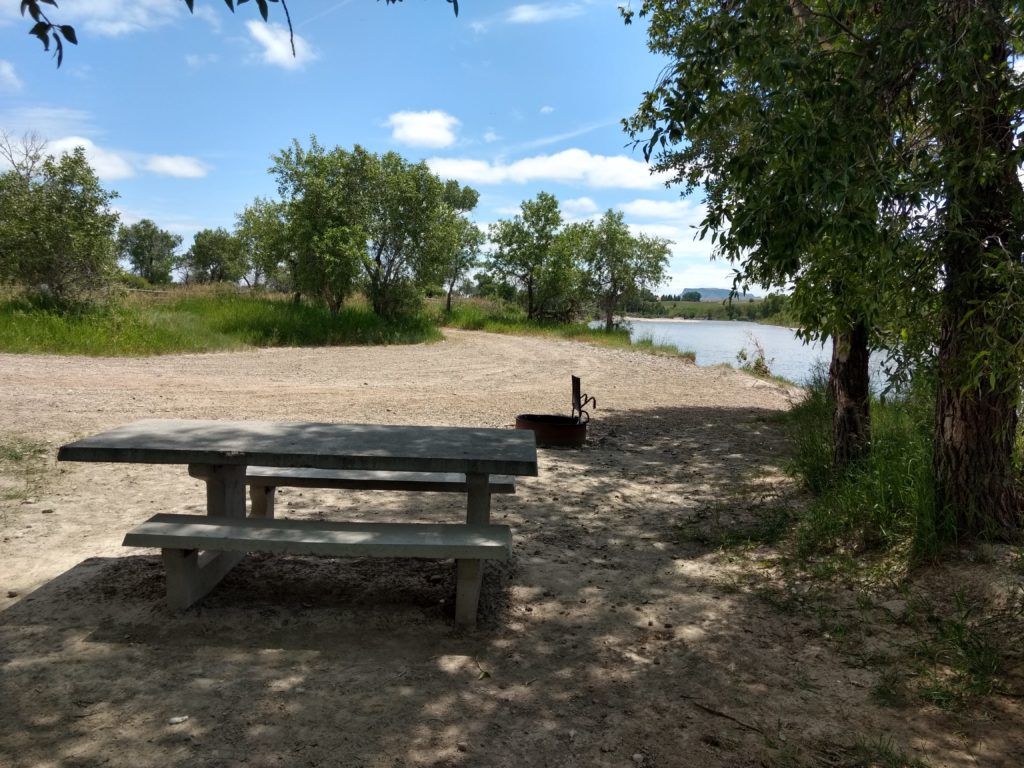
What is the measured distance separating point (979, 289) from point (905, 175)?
89cm

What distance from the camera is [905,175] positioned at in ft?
10.3

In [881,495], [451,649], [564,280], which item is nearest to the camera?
[451,649]

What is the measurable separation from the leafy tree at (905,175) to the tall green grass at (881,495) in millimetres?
210

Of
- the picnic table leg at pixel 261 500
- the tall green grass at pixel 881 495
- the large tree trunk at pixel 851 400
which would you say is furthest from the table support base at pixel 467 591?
the large tree trunk at pixel 851 400

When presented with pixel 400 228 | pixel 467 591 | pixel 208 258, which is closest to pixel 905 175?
pixel 467 591

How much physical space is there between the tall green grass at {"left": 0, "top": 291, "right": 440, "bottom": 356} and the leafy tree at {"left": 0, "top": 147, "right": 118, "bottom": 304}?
1.88 ft

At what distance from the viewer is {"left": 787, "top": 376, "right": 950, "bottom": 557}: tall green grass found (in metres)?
3.95

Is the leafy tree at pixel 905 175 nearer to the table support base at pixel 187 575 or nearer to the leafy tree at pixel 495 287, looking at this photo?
the table support base at pixel 187 575

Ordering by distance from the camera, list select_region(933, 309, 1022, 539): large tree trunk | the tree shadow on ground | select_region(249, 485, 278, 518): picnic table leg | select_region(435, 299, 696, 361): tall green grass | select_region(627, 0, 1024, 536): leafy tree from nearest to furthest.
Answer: the tree shadow on ground, select_region(627, 0, 1024, 536): leafy tree, select_region(933, 309, 1022, 539): large tree trunk, select_region(249, 485, 278, 518): picnic table leg, select_region(435, 299, 696, 361): tall green grass

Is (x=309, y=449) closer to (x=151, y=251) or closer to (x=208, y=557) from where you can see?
(x=208, y=557)

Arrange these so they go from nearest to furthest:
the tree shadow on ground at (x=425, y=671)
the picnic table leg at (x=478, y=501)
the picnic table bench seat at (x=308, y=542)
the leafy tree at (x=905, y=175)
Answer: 1. the tree shadow on ground at (x=425, y=671)
2. the leafy tree at (x=905, y=175)
3. the picnic table bench seat at (x=308, y=542)
4. the picnic table leg at (x=478, y=501)

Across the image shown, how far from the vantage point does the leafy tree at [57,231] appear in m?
14.7

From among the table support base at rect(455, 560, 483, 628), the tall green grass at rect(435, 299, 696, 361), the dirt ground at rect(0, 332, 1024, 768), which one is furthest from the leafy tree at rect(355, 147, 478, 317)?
the table support base at rect(455, 560, 483, 628)

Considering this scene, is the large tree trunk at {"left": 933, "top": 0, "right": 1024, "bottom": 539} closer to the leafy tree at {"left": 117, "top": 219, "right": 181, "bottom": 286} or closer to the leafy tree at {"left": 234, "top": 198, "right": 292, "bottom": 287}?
the leafy tree at {"left": 234, "top": 198, "right": 292, "bottom": 287}
